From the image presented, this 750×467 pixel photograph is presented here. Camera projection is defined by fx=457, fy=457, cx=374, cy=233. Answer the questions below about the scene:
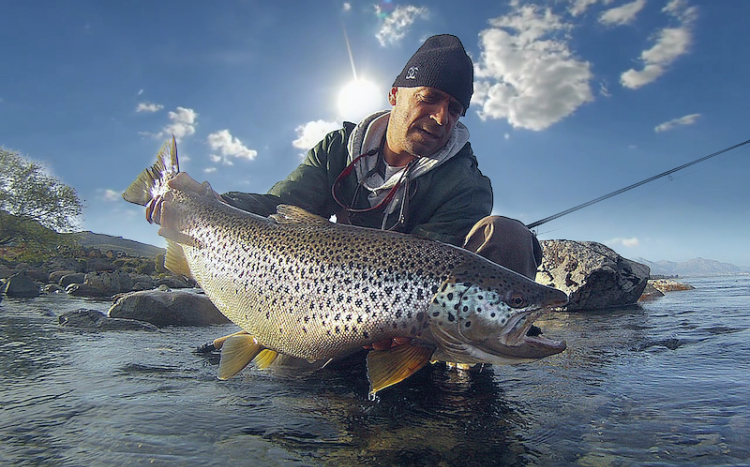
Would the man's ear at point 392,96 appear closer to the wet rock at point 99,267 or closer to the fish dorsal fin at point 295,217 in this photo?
the fish dorsal fin at point 295,217

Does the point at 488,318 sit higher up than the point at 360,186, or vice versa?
the point at 360,186

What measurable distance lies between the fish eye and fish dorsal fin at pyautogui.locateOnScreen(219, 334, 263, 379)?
1.68m

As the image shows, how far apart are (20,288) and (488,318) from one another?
14.3 m

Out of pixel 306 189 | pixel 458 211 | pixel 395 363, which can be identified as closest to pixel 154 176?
pixel 306 189

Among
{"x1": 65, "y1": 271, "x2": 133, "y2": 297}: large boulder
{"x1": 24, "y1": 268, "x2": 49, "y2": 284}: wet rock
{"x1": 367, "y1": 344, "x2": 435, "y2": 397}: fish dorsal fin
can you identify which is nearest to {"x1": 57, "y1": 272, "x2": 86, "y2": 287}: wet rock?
{"x1": 24, "y1": 268, "x2": 49, "y2": 284}: wet rock

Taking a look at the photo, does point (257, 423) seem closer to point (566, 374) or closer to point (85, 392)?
point (85, 392)

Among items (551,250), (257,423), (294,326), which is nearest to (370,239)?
(294,326)

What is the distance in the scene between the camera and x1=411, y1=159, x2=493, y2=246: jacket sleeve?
4.12m

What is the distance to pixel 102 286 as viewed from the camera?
14430 mm

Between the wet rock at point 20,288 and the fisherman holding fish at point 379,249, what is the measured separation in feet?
36.0

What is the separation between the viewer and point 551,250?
34.3ft

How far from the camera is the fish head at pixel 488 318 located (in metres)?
2.55

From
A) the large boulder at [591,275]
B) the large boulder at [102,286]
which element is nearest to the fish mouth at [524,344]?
the large boulder at [591,275]

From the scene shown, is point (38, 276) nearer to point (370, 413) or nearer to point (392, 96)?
point (392, 96)
